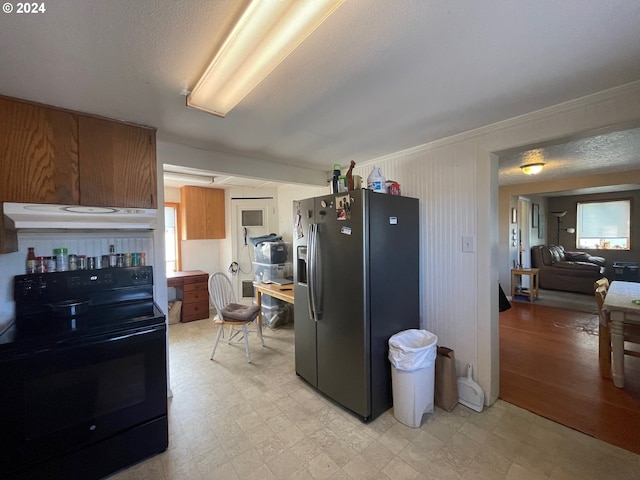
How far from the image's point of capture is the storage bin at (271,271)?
410 centimetres

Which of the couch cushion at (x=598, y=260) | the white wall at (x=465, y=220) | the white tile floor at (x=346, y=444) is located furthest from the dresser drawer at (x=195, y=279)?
the couch cushion at (x=598, y=260)

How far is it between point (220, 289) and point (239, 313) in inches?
21.0

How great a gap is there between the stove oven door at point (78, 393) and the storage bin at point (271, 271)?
234 cm

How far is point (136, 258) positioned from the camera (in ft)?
7.27

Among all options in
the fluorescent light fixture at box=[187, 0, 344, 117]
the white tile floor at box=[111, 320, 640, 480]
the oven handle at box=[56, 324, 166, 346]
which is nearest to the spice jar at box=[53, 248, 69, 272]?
the oven handle at box=[56, 324, 166, 346]

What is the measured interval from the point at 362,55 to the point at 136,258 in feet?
7.24

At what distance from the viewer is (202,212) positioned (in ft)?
15.3

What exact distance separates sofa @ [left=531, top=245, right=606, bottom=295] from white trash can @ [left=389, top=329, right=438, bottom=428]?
5901 mm

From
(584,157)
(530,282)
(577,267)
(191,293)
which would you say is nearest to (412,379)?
(584,157)

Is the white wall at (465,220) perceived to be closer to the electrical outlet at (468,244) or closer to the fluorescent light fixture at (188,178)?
the electrical outlet at (468,244)

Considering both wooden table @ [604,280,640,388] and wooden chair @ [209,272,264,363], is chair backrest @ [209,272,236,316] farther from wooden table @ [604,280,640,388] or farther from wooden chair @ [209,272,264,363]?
wooden table @ [604,280,640,388]

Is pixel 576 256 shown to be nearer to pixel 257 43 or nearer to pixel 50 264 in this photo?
pixel 257 43

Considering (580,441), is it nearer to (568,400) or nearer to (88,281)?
(568,400)

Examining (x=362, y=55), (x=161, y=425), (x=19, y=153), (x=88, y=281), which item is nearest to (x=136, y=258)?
(x=88, y=281)
